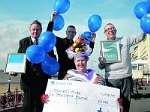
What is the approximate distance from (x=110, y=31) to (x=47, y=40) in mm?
1080

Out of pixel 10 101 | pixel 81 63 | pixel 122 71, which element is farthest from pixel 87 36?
pixel 10 101

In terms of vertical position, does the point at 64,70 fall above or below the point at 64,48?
below

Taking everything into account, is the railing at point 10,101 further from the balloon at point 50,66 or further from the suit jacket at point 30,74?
the balloon at point 50,66

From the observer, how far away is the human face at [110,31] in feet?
27.8

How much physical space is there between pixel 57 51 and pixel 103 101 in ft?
6.66

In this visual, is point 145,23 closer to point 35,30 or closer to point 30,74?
point 35,30

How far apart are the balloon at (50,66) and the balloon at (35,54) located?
0.14 meters

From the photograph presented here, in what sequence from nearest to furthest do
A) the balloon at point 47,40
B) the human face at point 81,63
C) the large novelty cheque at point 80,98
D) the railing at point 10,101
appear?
the large novelty cheque at point 80,98 < the human face at point 81,63 < the balloon at point 47,40 < the railing at point 10,101

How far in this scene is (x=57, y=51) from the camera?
29.2 ft

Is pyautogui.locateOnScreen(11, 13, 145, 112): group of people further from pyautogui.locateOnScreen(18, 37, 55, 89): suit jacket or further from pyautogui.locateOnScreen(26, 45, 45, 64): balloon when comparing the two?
pyautogui.locateOnScreen(26, 45, 45, 64): balloon

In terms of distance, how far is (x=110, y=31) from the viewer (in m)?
8.50

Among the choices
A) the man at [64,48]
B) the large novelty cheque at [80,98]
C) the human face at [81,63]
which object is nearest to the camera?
the large novelty cheque at [80,98]

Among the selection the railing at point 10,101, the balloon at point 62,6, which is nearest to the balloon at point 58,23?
the balloon at point 62,6

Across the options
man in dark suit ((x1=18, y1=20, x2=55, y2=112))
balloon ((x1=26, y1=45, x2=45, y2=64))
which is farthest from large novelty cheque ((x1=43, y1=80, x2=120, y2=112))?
man in dark suit ((x1=18, y1=20, x2=55, y2=112))
